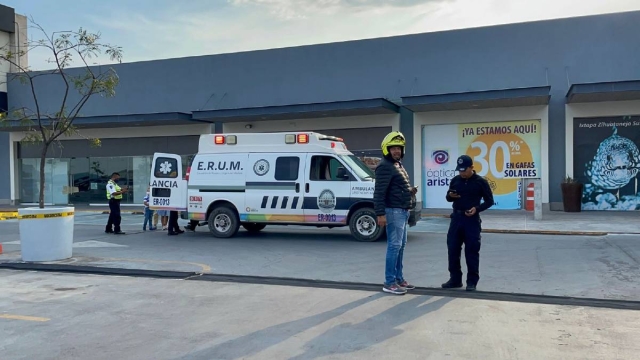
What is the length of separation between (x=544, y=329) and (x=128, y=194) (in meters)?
24.4

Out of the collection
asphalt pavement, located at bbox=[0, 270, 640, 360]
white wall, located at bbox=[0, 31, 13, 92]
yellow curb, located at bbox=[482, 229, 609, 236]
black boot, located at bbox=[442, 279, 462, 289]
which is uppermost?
white wall, located at bbox=[0, 31, 13, 92]

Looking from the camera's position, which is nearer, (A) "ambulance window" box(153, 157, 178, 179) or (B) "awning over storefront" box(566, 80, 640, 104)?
(A) "ambulance window" box(153, 157, 178, 179)

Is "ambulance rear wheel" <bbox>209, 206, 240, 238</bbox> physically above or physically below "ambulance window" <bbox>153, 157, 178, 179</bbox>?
below

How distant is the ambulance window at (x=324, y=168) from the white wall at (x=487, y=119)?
9381mm

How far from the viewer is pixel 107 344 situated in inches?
210

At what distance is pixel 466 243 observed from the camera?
729 centimetres

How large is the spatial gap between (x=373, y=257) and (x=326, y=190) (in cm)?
280

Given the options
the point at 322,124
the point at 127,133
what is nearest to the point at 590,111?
the point at 322,124

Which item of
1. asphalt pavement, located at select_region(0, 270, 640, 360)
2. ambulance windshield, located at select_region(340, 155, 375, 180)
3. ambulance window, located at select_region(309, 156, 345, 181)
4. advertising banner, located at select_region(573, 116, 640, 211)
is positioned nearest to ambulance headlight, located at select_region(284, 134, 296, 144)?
ambulance window, located at select_region(309, 156, 345, 181)

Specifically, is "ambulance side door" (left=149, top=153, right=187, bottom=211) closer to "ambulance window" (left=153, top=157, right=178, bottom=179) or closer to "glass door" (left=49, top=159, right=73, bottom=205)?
"ambulance window" (left=153, top=157, right=178, bottom=179)

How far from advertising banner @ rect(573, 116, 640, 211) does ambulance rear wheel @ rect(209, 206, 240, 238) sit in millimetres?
12811

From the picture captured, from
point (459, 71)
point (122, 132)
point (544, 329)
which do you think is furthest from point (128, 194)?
point (544, 329)

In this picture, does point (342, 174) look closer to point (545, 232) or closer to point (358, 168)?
point (358, 168)

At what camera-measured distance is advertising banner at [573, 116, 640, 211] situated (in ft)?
62.6
